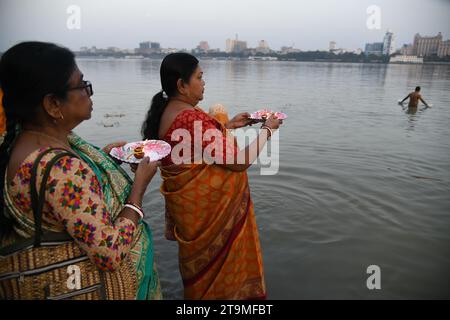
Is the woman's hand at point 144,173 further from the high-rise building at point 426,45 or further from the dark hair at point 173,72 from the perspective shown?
the high-rise building at point 426,45

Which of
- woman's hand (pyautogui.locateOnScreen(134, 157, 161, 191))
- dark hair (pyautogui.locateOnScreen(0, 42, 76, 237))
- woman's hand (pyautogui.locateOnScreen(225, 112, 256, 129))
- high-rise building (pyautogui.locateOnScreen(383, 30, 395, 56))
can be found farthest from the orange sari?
high-rise building (pyautogui.locateOnScreen(383, 30, 395, 56))

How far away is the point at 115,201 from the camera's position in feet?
5.40

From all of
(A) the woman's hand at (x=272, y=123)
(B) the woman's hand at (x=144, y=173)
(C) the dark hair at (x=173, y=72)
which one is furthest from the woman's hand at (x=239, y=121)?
(B) the woman's hand at (x=144, y=173)

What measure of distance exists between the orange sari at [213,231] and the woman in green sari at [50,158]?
69 cm

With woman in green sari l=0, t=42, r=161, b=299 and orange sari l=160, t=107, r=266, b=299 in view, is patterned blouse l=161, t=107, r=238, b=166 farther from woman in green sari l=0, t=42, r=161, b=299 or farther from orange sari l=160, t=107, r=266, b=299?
woman in green sari l=0, t=42, r=161, b=299

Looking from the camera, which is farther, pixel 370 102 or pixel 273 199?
pixel 370 102

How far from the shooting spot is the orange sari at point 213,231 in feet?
7.07

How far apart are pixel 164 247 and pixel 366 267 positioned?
2356 mm

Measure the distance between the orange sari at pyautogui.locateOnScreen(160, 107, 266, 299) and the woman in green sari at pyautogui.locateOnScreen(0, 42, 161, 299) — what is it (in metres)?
0.69

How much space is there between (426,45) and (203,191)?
118842 mm

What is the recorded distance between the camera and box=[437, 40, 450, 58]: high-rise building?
90188 millimetres

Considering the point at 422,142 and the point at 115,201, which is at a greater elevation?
the point at 115,201
